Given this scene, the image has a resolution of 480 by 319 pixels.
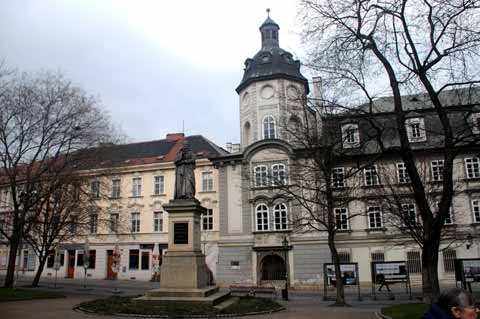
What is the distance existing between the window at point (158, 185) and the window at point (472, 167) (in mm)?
25764

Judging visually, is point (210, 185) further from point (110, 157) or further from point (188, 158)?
point (188, 158)

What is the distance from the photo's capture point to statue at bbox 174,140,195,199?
1645 centimetres

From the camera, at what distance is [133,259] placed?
38.7 m

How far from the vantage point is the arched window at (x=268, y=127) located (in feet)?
109

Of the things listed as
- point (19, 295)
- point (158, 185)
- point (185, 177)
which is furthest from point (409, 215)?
point (158, 185)

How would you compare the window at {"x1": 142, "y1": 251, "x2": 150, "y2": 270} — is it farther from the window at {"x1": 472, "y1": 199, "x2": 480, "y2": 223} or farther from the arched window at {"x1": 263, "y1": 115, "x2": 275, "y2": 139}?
the window at {"x1": 472, "y1": 199, "x2": 480, "y2": 223}

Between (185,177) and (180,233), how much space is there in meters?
2.31

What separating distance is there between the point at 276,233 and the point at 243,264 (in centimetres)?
348

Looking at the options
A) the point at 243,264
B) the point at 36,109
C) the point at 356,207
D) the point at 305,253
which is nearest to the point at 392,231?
the point at 356,207

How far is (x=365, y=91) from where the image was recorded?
1491 cm

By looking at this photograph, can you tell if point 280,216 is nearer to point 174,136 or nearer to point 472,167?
point 472,167

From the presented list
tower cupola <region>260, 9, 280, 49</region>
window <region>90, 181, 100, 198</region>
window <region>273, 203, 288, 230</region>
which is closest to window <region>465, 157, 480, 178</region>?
window <region>273, 203, 288, 230</region>

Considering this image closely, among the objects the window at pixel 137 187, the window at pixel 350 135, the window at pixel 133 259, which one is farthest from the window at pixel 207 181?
the window at pixel 350 135

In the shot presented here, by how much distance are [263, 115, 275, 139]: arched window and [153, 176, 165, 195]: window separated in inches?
467
